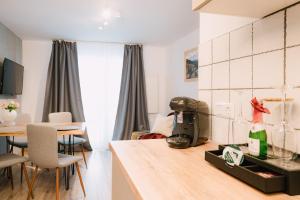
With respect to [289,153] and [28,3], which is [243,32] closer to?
[289,153]

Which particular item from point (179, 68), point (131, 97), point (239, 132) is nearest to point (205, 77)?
point (239, 132)

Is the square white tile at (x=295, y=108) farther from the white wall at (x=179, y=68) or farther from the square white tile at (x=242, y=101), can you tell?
the white wall at (x=179, y=68)

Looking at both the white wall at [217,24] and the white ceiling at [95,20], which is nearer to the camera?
the white wall at [217,24]

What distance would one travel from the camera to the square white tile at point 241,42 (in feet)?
3.58

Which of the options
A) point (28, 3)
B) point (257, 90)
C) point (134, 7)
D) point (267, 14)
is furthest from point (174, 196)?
point (28, 3)

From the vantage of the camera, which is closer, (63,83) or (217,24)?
(217,24)

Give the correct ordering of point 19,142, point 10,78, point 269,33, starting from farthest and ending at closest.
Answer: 1. point 10,78
2. point 19,142
3. point 269,33

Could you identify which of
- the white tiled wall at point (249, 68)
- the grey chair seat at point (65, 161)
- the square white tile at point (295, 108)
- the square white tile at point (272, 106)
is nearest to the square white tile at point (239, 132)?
the white tiled wall at point (249, 68)

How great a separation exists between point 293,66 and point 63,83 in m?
4.59

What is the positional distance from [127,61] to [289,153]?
183 inches

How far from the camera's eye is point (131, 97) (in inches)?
209

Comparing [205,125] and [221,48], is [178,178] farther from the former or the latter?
[221,48]

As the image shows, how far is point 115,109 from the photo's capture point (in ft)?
17.6

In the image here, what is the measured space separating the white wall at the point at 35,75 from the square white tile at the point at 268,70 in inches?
188
